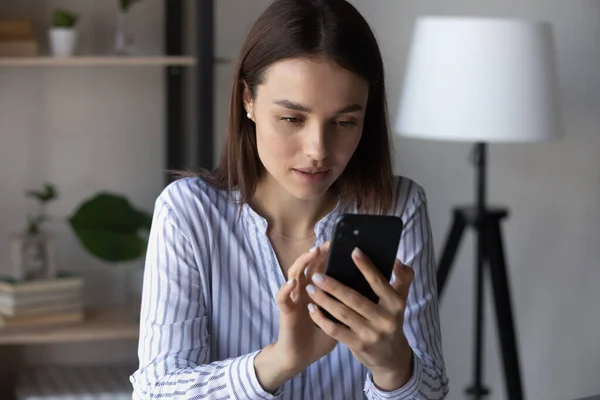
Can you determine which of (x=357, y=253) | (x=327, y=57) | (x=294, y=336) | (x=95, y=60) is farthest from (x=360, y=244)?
(x=95, y=60)

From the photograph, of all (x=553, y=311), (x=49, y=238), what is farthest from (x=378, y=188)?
(x=553, y=311)

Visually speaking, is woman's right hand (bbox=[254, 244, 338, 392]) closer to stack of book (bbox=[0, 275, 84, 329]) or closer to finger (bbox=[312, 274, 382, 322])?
finger (bbox=[312, 274, 382, 322])

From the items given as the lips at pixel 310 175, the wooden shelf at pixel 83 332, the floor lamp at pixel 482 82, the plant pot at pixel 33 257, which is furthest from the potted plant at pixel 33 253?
the lips at pixel 310 175

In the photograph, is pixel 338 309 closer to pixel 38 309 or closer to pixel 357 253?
pixel 357 253

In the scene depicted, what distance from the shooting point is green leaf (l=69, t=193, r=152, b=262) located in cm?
236

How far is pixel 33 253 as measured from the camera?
7.66ft

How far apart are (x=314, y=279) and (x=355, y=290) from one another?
49mm

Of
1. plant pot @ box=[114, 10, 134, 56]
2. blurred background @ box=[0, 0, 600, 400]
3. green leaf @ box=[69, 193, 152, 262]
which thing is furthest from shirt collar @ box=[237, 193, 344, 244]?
plant pot @ box=[114, 10, 134, 56]

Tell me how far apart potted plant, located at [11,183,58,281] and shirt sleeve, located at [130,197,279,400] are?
3.64ft

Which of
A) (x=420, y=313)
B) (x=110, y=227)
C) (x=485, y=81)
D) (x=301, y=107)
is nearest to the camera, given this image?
(x=301, y=107)

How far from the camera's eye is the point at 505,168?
274cm

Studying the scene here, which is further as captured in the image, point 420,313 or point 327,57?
point 420,313

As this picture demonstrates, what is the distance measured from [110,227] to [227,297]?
1.15 m

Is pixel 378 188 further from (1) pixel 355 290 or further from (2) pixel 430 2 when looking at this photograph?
(2) pixel 430 2
